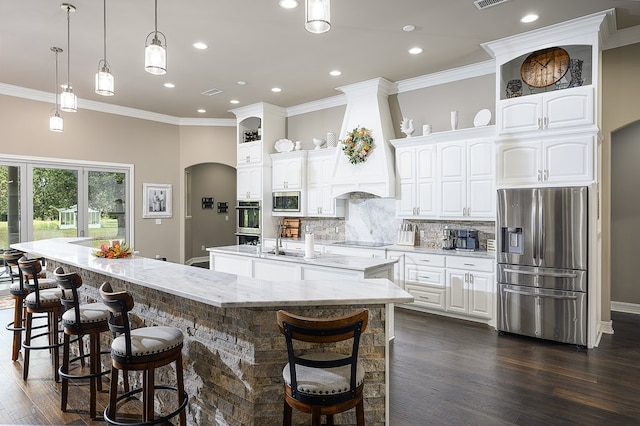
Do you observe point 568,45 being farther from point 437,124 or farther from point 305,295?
point 305,295

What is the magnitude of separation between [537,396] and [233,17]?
4.47m

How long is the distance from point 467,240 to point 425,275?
0.77m

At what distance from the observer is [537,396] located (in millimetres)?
3098

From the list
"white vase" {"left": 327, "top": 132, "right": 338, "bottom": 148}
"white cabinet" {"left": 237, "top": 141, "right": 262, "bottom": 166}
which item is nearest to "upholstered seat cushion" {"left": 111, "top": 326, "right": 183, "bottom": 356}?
"white vase" {"left": 327, "top": 132, "right": 338, "bottom": 148}

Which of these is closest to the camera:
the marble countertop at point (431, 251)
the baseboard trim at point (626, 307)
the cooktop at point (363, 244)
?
the marble countertop at point (431, 251)

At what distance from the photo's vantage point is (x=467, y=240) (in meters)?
5.46

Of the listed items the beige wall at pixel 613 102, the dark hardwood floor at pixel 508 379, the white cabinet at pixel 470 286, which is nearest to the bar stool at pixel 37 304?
the dark hardwood floor at pixel 508 379

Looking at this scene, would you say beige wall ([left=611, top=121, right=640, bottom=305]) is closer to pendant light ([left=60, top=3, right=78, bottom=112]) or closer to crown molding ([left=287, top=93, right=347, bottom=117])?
crown molding ([left=287, top=93, right=347, bottom=117])

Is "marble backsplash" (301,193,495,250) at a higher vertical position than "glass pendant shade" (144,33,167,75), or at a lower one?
lower

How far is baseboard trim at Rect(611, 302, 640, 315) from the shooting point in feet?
18.2

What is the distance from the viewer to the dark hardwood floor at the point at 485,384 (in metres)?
2.81

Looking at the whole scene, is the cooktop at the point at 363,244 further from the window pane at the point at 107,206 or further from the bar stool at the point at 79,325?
the window pane at the point at 107,206

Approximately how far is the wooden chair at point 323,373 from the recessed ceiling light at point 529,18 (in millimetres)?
3796

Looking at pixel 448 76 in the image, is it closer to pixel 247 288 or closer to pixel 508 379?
pixel 508 379
